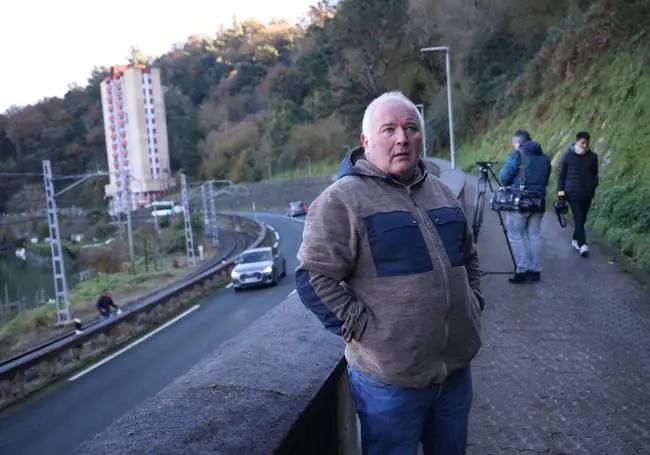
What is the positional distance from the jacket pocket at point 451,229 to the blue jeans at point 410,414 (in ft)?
1.53

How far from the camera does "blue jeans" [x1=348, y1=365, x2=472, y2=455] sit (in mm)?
2330

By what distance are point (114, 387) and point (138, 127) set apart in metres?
108

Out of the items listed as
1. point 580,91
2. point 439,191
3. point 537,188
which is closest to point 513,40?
point 580,91

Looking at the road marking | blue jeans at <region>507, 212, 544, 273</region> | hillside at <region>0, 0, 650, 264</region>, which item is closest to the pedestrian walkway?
blue jeans at <region>507, 212, 544, 273</region>

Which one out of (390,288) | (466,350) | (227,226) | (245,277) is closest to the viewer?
(390,288)

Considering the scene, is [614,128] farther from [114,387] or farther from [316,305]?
[316,305]

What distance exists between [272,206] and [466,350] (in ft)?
287

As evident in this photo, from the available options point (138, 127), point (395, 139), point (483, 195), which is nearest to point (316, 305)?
point (395, 139)

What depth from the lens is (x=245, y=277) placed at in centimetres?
2633

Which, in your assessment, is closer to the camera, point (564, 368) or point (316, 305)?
point (316, 305)

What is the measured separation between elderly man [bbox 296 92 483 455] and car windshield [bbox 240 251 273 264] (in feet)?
81.3

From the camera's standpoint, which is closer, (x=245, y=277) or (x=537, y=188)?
(x=537, y=188)

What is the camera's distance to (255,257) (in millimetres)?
27406

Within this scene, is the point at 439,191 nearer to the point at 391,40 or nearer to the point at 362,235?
the point at 362,235
